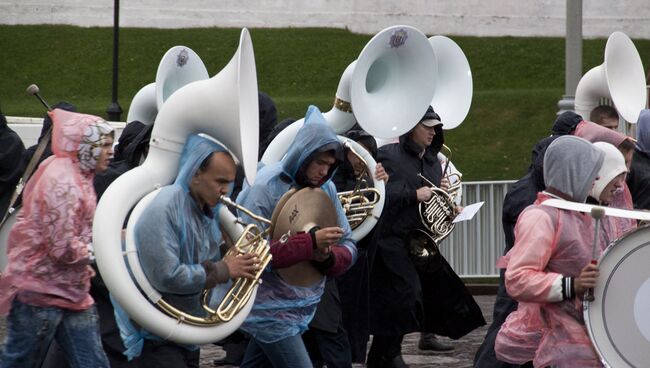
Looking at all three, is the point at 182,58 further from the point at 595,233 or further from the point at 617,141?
the point at 595,233

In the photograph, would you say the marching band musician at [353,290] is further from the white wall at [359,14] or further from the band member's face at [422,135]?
the white wall at [359,14]

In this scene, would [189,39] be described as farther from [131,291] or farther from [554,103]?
[131,291]

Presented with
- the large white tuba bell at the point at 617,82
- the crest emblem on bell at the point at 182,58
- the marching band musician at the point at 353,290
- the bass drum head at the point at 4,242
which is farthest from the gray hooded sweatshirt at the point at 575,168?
the crest emblem on bell at the point at 182,58

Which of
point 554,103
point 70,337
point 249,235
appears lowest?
point 70,337

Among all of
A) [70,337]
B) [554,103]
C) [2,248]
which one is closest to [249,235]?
[70,337]

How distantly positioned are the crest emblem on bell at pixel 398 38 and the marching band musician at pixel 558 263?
3673mm

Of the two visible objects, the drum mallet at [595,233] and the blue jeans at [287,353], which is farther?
the blue jeans at [287,353]

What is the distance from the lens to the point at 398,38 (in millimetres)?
9688

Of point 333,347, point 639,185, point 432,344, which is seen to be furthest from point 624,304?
point 432,344

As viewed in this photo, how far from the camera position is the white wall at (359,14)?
3075cm

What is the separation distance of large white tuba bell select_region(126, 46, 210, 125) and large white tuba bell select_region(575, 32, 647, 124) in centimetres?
262

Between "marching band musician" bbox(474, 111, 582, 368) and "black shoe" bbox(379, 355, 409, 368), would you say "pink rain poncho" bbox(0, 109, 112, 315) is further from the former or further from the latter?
"black shoe" bbox(379, 355, 409, 368)

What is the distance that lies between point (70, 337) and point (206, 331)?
32.0 inches

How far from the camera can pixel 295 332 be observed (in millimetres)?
6809
